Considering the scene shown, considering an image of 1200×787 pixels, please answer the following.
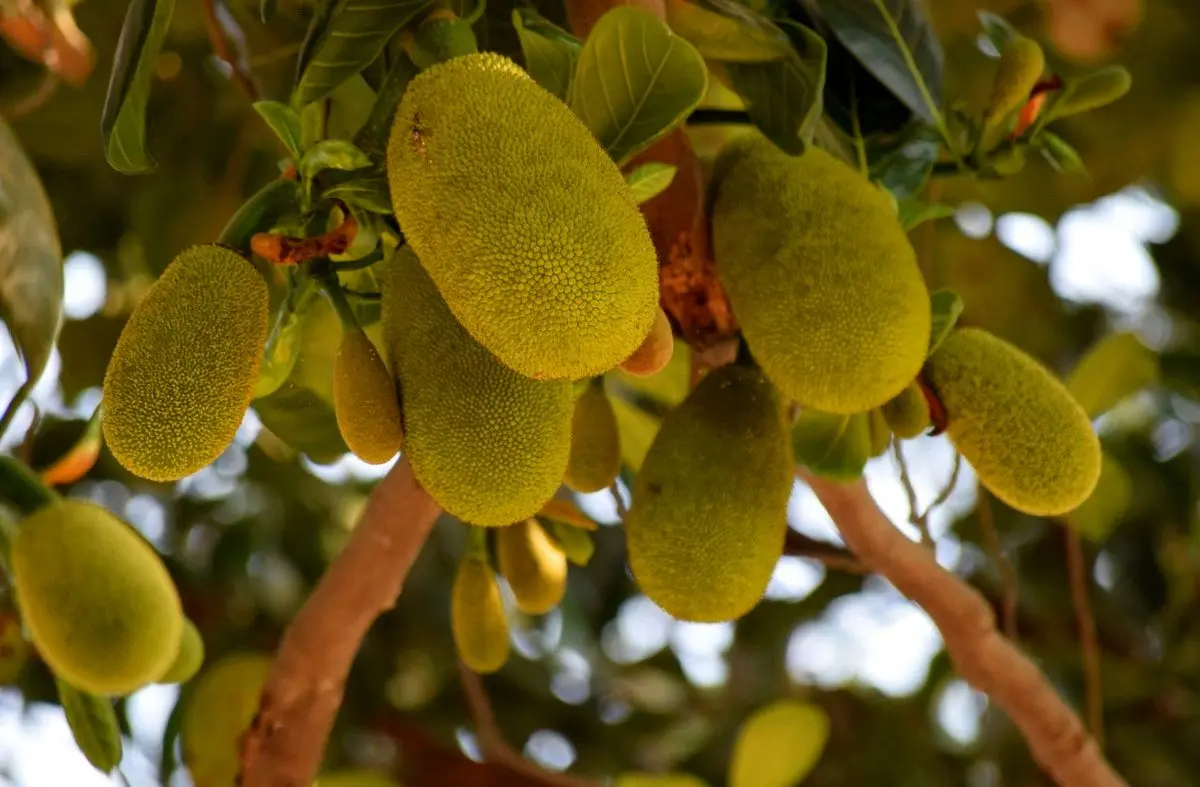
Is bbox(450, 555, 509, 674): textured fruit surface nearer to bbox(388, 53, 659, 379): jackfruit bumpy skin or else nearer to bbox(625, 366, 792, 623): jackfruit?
bbox(625, 366, 792, 623): jackfruit

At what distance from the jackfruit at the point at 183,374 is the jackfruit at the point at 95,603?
0.80 ft

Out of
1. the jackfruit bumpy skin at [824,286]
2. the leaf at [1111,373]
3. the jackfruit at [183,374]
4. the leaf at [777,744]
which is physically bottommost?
the leaf at [777,744]

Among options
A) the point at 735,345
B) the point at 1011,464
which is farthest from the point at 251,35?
the point at 1011,464

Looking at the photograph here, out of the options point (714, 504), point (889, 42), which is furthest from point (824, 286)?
point (889, 42)

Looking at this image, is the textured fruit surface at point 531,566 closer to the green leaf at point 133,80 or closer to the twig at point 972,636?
the twig at point 972,636

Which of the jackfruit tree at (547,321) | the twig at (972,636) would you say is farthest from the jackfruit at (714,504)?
the twig at (972,636)

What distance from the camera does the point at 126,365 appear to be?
0.46 meters

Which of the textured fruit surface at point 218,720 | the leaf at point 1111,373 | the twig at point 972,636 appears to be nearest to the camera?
the twig at point 972,636

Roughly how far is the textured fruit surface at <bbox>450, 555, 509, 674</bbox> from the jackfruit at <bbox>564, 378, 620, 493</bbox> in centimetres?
12

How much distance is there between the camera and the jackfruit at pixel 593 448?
62 centimetres

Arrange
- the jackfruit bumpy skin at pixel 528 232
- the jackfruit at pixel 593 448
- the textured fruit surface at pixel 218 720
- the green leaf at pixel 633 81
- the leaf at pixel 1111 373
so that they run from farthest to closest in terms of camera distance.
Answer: the textured fruit surface at pixel 218 720
the leaf at pixel 1111 373
the jackfruit at pixel 593 448
the green leaf at pixel 633 81
the jackfruit bumpy skin at pixel 528 232

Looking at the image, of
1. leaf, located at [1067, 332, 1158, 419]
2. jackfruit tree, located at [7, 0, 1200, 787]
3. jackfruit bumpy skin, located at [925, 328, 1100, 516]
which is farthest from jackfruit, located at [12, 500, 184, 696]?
leaf, located at [1067, 332, 1158, 419]

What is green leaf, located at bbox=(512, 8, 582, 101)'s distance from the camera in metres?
0.56

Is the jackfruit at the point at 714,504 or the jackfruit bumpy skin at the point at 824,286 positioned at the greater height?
the jackfruit bumpy skin at the point at 824,286
